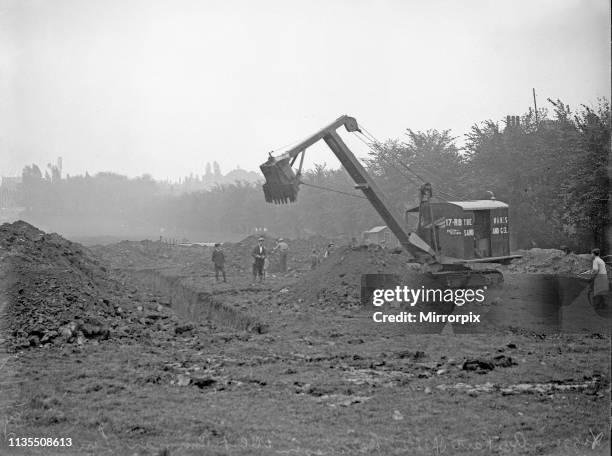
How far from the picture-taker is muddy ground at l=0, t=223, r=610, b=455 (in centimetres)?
677

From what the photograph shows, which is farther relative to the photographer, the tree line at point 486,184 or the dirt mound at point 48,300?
the tree line at point 486,184

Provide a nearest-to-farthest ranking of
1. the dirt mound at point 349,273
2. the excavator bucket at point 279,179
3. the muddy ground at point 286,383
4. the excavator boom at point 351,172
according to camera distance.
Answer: the muddy ground at point 286,383, the excavator bucket at point 279,179, the excavator boom at point 351,172, the dirt mound at point 349,273

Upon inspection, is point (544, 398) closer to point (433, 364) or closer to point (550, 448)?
point (550, 448)

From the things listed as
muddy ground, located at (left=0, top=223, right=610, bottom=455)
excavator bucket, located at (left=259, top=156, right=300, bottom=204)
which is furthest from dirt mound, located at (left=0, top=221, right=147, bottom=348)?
excavator bucket, located at (left=259, top=156, right=300, bottom=204)

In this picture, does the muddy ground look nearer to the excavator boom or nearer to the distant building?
the excavator boom

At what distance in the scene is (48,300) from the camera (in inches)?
501

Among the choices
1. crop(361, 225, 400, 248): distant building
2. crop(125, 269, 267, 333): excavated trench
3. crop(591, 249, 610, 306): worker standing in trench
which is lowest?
crop(125, 269, 267, 333): excavated trench

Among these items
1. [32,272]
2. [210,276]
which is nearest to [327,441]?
[32,272]

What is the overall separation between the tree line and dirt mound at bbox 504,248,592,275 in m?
1.36

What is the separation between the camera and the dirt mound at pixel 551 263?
2048 centimetres

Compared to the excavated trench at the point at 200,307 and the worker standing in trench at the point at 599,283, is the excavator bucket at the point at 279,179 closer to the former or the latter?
the excavated trench at the point at 200,307

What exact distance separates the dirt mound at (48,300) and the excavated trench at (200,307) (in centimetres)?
285

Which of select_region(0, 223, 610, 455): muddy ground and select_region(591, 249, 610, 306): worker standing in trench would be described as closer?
select_region(0, 223, 610, 455): muddy ground
